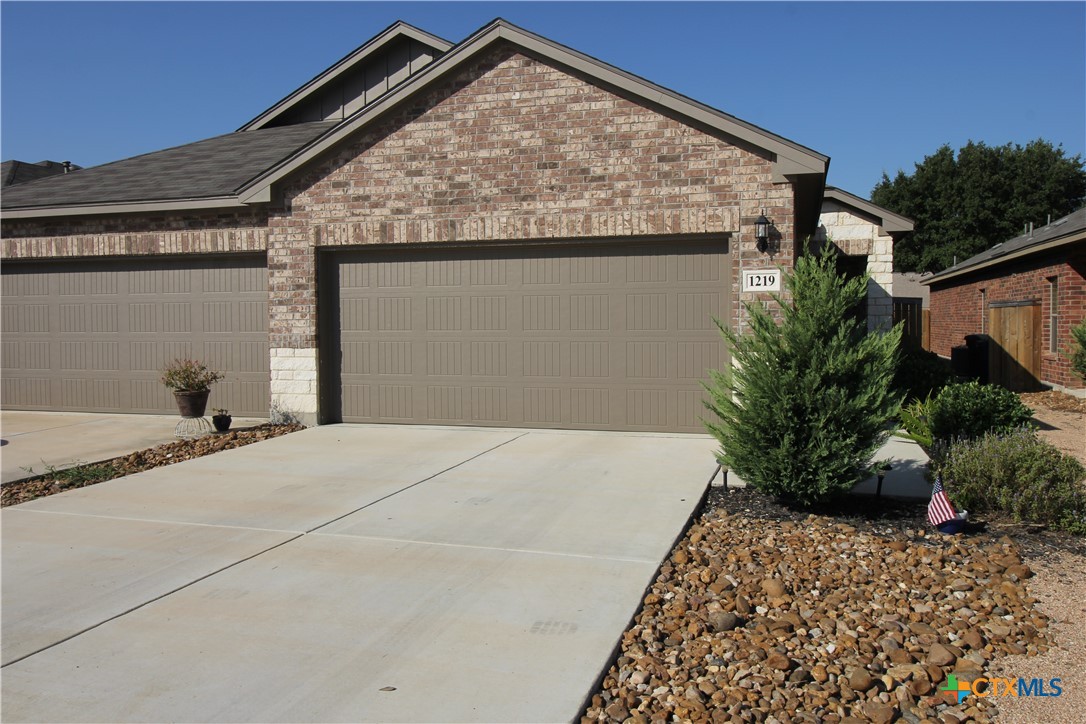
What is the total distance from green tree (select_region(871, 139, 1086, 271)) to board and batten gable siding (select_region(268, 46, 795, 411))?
42882mm

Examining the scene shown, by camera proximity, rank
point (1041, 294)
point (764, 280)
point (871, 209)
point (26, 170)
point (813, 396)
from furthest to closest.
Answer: point (26, 170) → point (1041, 294) → point (871, 209) → point (764, 280) → point (813, 396)

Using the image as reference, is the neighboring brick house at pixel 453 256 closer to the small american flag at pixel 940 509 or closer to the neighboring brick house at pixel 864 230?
the neighboring brick house at pixel 864 230

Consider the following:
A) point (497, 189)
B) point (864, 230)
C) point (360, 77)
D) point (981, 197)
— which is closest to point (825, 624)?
point (497, 189)

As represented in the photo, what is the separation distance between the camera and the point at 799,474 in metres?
6.61

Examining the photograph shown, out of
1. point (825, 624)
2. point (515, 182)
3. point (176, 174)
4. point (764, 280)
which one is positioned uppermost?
point (176, 174)

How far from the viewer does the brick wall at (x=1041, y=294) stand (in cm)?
1606

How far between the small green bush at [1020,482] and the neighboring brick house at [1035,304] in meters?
10.4

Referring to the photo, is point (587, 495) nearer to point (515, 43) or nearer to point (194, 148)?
point (515, 43)

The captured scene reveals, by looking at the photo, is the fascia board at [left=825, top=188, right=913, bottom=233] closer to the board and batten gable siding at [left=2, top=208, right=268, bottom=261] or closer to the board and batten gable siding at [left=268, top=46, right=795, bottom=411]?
the board and batten gable siding at [left=268, top=46, right=795, bottom=411]

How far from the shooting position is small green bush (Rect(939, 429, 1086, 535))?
6.29m

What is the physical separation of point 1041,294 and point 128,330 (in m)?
18.3

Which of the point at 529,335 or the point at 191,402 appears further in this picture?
the point at 529,335

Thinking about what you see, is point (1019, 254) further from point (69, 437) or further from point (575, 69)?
point (69, 437)

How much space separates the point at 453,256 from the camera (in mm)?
11445
